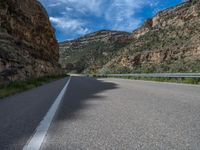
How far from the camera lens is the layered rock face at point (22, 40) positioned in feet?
64.8

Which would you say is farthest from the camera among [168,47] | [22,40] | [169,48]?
[168,47]

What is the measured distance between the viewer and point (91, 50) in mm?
115375

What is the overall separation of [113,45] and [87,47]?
60.7 ft

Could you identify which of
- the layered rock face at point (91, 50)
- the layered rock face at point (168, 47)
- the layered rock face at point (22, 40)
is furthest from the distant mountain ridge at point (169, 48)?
the layered rock face at point (22, 40)

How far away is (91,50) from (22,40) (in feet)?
264

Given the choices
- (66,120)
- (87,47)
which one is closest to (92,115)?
(66,120)

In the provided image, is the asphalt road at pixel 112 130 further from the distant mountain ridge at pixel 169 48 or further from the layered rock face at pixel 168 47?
the layered rock face at pixel 168 47

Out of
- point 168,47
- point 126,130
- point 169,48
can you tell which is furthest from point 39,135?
point 168,47

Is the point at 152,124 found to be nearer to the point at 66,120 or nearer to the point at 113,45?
the point at 66,120

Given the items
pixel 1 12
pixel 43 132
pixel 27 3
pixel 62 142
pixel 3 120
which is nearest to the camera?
pixel 62 142

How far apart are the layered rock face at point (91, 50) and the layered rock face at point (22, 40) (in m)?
41.4

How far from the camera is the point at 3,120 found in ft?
17.7

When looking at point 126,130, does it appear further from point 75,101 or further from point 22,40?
point 22,40

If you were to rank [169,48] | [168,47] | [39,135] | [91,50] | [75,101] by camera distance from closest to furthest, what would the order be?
[39,135] < [75,101] < [169,48] < [168,47] < [91,50]
